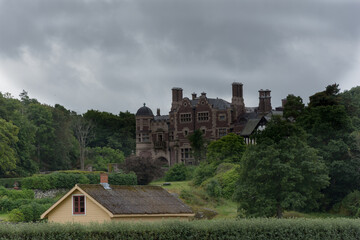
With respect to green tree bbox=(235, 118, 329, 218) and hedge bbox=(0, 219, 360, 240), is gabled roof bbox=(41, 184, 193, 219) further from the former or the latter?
green tree bbox=(235, 118, 329, 218)

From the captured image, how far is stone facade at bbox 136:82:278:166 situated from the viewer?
92.6 m

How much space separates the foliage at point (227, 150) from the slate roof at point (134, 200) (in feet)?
111

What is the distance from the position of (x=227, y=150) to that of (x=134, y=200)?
37633 millimetres

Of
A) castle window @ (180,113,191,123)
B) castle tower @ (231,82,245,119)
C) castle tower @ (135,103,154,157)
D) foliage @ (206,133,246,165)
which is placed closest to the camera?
foliage @ (206,133,246,165)

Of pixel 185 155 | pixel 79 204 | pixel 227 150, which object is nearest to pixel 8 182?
pixel 227 150

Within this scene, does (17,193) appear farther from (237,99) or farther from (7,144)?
(237,99)

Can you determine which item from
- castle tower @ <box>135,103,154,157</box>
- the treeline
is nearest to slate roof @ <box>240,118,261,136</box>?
castle tower @ <box>135,103,154,157</box>

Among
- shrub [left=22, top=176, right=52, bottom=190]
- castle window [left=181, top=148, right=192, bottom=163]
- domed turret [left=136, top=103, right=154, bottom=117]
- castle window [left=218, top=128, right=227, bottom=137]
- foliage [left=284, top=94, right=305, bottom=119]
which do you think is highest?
domed turret [left=136, top=103, right=154, bottom=117]

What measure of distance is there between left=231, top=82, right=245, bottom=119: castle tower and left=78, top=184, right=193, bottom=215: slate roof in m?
51.3

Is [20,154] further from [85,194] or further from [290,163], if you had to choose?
[85,194]

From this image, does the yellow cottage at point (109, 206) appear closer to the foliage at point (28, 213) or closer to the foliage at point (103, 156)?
the foliage at point (28, 213)

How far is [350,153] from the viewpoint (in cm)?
5953

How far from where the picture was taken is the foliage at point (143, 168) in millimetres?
76812

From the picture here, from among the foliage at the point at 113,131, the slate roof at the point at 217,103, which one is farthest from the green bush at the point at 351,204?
the foliage at the point at 113,131
